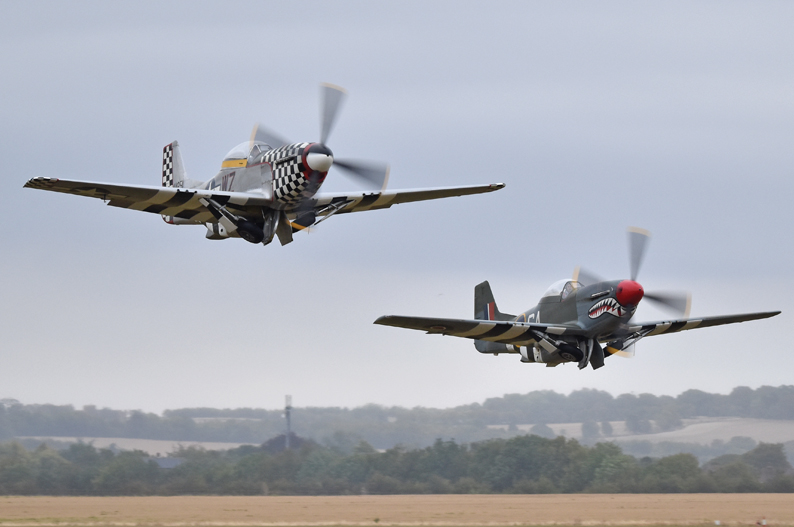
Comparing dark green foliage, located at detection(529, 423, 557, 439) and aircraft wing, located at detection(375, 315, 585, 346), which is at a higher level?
aircraft wing, located at detection(375, 315, 585, 346)

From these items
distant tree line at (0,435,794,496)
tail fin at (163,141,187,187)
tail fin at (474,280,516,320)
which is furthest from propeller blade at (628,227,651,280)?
Result: distant tree line at (0,435,794,496)

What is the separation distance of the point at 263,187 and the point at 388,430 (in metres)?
31.0

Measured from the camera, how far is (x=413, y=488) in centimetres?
5944

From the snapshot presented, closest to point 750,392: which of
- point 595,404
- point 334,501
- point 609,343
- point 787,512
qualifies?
point 595,404

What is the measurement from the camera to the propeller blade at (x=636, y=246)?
3604 cm

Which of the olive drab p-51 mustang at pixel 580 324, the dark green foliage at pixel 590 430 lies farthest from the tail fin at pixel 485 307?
the dark green foliage at pixel 590 430

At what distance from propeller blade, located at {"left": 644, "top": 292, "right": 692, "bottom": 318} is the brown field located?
366 inches

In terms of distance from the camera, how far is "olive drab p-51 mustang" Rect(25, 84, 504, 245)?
3250 cm

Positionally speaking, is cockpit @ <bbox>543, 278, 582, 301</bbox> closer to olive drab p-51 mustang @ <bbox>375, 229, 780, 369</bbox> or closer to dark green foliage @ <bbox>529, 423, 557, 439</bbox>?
olive drab p-51 mustang @ <bbox>375, 229, 780, 369</bbox>

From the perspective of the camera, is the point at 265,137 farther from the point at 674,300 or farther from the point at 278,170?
the point at 674,300

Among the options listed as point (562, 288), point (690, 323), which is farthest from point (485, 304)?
point (690, 323)

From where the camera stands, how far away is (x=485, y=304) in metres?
42.7

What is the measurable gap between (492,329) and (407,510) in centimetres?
1454

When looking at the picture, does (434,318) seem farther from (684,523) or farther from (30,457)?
(30,457)
